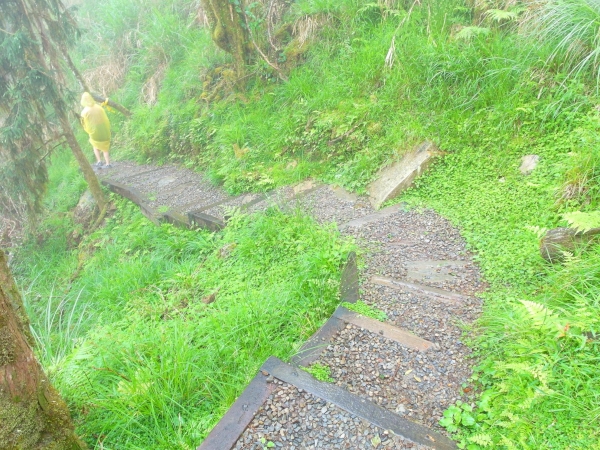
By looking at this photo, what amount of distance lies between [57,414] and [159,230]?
441cm

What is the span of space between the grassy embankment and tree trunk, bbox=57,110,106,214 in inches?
30.9

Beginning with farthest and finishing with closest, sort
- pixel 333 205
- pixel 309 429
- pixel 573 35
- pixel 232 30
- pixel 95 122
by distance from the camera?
pixel 95 122 → pixel 232 30 → pixel 333 205 → pixel 573 35 → pixel 309 429

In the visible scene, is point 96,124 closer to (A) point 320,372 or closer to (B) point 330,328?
(B) point 330,328

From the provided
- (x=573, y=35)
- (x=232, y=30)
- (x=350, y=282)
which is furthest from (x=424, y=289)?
(x=232, y=30)

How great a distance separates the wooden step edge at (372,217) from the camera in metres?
4.12

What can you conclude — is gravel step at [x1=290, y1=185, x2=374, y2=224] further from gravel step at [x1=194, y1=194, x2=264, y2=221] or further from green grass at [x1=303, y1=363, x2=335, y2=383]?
green grass at [x1=303, y1=363, x2=335, y2=383]

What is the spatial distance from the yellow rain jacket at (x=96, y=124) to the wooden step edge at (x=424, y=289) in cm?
730

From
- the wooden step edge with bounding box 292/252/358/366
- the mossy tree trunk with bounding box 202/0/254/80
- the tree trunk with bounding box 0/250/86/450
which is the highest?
the mossy tree trunk with bounding box 202/0/254/80

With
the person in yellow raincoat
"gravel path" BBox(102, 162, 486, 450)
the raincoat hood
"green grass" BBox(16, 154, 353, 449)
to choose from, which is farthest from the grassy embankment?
the raincoat hood

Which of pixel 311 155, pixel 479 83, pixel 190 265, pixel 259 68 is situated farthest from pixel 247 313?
pixel 259 68

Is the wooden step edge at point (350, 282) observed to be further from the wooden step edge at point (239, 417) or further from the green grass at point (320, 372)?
the wooden step edge at point (239, 417)

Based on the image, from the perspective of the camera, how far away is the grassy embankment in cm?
191

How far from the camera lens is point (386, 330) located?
2465 mm

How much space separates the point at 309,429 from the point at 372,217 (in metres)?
2.74
